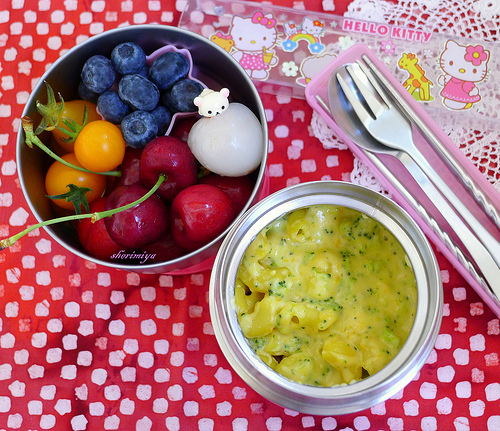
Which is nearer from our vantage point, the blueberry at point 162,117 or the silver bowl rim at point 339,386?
the silver bowl rim at point 339,386

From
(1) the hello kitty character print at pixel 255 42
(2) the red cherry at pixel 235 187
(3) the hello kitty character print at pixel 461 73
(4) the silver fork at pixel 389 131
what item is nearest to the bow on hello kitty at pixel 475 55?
(3) the hello kitty character print at pixel 461 73

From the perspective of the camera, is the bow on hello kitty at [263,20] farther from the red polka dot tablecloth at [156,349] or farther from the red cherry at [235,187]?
the red cherry at [235,187]

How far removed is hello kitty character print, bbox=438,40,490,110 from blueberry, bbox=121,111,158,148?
0.46 meters

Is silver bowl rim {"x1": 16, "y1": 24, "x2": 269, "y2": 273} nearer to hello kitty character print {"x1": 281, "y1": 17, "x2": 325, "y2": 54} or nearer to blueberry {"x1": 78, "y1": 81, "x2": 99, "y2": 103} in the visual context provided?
blueberry {"x1": 78, "y1": 81, "x2": 99, "y2": 103}

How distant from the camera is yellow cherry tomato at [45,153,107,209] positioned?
73 cm

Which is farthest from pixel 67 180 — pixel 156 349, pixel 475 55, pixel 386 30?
pixel 475 55

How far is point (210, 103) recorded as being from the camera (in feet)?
2.28

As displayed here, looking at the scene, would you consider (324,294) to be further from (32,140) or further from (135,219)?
(32,140)

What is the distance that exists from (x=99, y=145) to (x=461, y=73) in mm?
565

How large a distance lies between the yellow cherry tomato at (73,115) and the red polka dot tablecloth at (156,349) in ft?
0.56

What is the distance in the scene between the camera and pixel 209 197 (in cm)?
68

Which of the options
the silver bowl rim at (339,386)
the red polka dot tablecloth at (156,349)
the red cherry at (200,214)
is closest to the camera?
the silver bowl rim at (339,386)

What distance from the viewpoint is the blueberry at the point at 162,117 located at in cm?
73

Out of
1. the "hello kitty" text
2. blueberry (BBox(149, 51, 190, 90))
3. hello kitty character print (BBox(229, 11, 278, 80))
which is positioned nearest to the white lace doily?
the "hello kitty" text
